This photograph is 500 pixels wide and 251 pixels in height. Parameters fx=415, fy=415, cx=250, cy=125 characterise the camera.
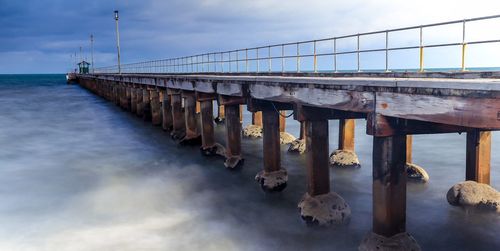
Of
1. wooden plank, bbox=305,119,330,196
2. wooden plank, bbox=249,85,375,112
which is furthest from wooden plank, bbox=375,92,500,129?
wooden plank, bbox=305,119,330,196

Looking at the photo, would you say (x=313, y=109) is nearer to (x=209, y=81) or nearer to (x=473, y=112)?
(x=473, y=112)

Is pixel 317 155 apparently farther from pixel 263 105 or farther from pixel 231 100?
pixel 231 100

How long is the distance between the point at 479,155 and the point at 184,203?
742cm

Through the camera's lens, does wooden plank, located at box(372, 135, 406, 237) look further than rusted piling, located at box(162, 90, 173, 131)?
No

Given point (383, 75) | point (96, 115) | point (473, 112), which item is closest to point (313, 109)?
point (383, 75)

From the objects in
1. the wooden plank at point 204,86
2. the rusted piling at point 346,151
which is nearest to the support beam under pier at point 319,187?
the rusted piling at point 346,151

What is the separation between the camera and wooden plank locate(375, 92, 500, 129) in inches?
192

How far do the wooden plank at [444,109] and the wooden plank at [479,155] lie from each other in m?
4.65

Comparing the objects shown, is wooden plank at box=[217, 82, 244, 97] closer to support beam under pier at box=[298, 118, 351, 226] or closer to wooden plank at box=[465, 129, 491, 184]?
support beam under pier at box=[298, 118, 351, 226]

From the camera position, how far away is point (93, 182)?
13328 millimetres

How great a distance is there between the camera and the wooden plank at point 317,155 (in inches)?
342

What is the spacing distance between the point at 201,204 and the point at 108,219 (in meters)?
2.35

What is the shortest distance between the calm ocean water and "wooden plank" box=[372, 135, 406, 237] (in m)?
1.73

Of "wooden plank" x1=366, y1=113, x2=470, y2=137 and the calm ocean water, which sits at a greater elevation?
"wooden plank" x1=366, y1=113, x2=470, y2=137
